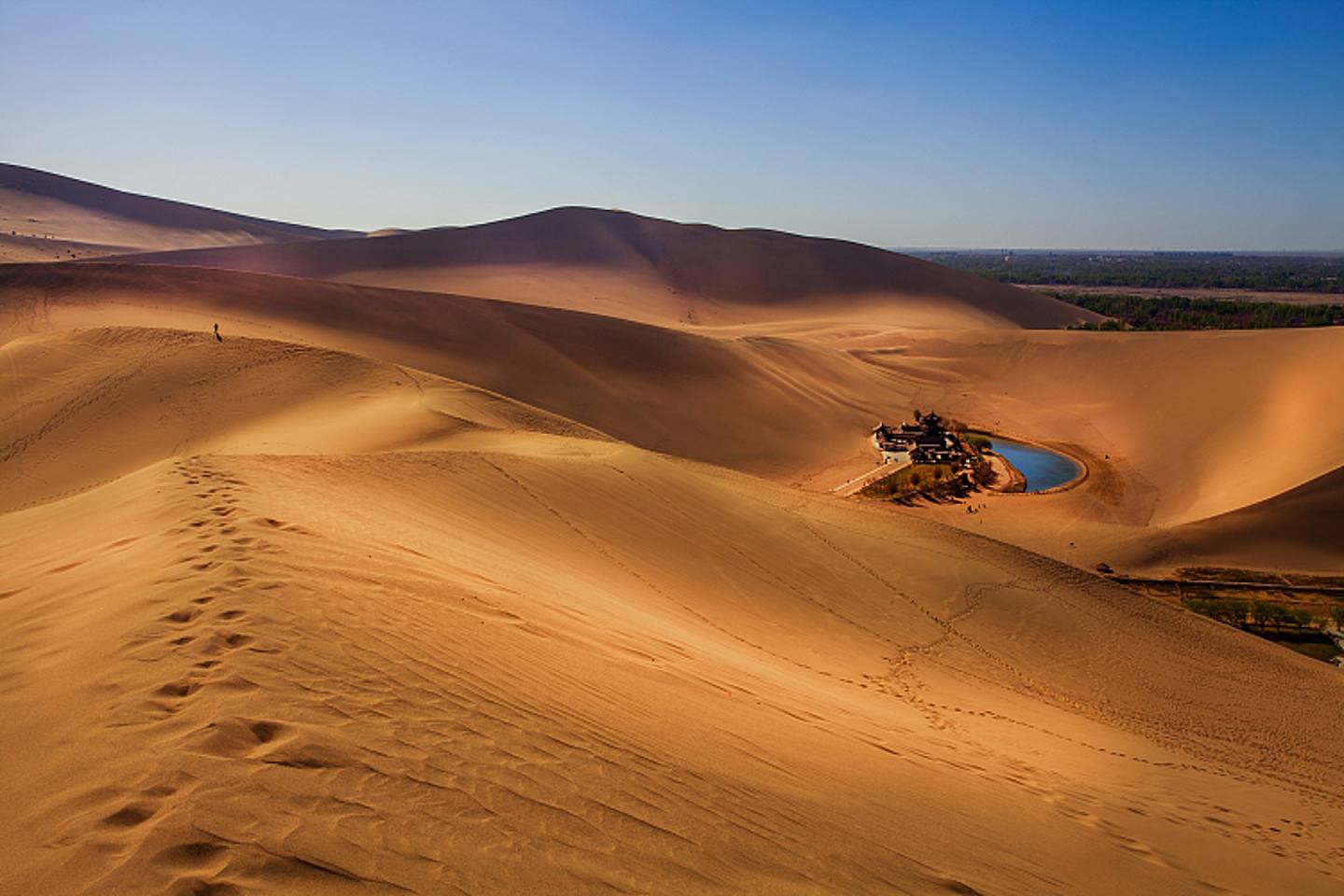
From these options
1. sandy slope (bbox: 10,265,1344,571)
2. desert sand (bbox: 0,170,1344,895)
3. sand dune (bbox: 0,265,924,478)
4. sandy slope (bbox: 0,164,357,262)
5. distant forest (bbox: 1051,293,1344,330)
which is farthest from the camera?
sandy slope (bbox: 0,164,357,262)

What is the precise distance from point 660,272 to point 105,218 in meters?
87.9

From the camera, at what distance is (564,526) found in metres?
11.6

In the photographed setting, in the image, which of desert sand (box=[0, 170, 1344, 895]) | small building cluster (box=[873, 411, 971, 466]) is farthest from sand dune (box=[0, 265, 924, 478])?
desert sand (box=[0, 170, 1344, 895])

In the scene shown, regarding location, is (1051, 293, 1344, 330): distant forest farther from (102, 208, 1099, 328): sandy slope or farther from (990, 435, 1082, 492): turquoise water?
(990, 435, 1082, 492): turquoise water

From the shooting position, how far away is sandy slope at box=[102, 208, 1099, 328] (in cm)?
7538

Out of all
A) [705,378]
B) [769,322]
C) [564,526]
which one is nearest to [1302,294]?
→ [769,322]

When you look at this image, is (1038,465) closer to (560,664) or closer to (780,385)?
(780,385)

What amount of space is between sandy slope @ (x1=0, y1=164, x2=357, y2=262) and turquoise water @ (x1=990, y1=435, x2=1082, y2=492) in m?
98.9

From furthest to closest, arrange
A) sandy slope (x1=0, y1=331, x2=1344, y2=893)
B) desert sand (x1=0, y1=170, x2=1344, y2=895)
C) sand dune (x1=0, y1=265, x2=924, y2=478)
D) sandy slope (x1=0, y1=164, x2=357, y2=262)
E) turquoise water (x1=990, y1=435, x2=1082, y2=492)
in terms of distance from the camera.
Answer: sandy slope (x1=0, y1=164, x2=357, y2=262), turquoise water (x1=990, y1=435, x2=1082, y2=492), sand dune (x1=0, y1=265, x2=924, y2=478), desert sand (x1=0, y1=170, x2=1344, y2=895), sandy slope (x1=0, y1=331, x2=1344, y2=893)

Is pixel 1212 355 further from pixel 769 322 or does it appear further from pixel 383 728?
pixel 383 728

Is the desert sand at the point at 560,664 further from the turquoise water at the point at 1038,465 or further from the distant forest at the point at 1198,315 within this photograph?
the distant forest at the point at 1198,315

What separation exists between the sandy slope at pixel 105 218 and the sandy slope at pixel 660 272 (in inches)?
1475

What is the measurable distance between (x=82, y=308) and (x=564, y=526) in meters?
A: 25.7

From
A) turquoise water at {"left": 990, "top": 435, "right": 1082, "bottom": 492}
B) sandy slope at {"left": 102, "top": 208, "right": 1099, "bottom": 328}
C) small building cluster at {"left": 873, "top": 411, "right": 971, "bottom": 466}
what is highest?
sandy slope at {"left": 102, "top": 208, "right": 1099, "bottom": 328}
